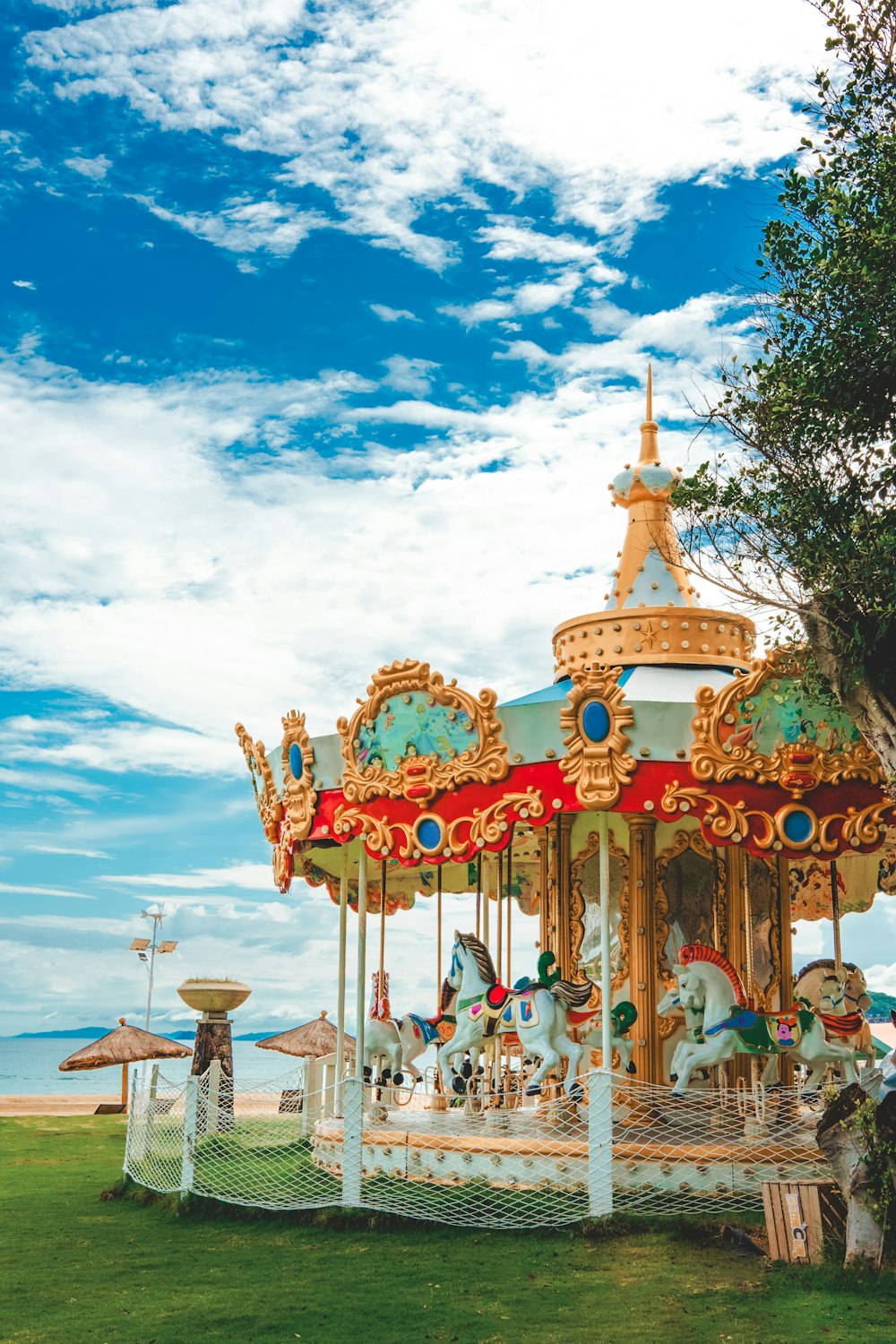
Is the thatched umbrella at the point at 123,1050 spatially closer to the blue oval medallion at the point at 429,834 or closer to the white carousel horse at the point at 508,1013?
the white carousel horse at the point at 508,1013

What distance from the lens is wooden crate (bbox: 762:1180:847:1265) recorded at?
8164 millimetres

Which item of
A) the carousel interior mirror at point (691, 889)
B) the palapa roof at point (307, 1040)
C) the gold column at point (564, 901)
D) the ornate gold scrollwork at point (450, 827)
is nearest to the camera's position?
the ornate gold scrollwork at point (450, 827)

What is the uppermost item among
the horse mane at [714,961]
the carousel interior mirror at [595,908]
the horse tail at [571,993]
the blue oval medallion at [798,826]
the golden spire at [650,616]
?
the golden spire at [650,616]

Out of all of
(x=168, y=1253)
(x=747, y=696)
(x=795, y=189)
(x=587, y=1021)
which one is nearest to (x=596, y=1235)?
(x=587, y=1021)

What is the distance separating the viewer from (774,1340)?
673 centimetres

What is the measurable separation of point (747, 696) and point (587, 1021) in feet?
11.0

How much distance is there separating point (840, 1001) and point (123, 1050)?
47.2 feet

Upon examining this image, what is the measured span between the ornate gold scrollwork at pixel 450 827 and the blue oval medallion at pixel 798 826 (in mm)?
1973

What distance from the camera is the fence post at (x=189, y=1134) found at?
10.7m

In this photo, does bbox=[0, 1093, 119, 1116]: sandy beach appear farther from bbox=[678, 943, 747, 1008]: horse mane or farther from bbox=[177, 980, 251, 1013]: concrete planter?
bbox=[678, 943, 747, 1008]: horse mane

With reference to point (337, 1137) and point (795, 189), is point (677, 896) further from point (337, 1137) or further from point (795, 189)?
point (795, 189)

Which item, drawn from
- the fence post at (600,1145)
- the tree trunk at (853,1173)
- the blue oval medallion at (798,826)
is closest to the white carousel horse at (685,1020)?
the fence post at (600,1145)

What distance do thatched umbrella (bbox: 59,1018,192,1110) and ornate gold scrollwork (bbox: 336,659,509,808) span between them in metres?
11.9

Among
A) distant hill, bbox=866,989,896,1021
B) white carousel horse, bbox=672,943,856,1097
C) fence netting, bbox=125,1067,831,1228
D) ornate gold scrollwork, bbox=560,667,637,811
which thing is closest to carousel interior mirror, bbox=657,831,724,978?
white carousel horse, bbox=672,943,856,1097
